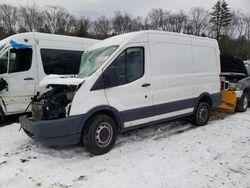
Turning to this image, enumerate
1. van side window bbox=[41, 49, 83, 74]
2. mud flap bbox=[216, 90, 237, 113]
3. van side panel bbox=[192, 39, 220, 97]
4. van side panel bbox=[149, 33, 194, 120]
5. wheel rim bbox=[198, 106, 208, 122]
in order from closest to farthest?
van side panel bbox=[149, 33, 194, 120] < van side panel bbox=[192, 39, 220, 97] < wheel rim bbox=[198, 106, 208, 122] < van side window bbox=[41, 49, 83, 74] < mud flap bbox=[216, 90, 237, 113]

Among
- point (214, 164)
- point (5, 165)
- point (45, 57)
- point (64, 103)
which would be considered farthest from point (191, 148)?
point (45, 57)

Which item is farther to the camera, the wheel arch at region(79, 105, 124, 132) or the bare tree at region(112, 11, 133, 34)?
the bare tree at region(112, 11, 133, 34)

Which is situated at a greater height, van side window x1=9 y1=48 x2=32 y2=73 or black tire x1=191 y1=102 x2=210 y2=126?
van side window x1=9 y1=48 x2=32 y2=73

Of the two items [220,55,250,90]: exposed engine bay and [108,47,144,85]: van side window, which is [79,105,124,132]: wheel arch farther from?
[220,55,250,90]: exposed engine bay

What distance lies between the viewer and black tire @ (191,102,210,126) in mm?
6895

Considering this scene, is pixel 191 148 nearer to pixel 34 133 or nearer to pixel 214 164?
pixel 214 164

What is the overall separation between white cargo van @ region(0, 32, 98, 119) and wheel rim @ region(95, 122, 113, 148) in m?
2.59

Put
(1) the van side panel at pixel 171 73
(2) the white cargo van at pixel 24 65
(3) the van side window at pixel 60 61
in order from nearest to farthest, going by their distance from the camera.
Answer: (1) the van side panel at pixel 171 73, (2) the white cargo van at pixel 24 65, (3) the van side window at pixel 60 61

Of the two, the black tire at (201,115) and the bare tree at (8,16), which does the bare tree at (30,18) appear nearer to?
the bare tree at (8,16)

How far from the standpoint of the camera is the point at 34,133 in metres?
4.56

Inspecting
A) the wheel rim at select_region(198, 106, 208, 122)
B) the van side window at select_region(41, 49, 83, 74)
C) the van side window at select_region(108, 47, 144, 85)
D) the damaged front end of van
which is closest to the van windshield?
the van side window at select_region(108, 47, 144, 85)

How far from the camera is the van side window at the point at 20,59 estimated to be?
6.93 metres

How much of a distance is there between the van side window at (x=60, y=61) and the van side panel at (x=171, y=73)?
3575 millimetres

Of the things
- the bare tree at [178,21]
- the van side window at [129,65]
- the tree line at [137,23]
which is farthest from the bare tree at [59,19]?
the van side window at [129,65]
